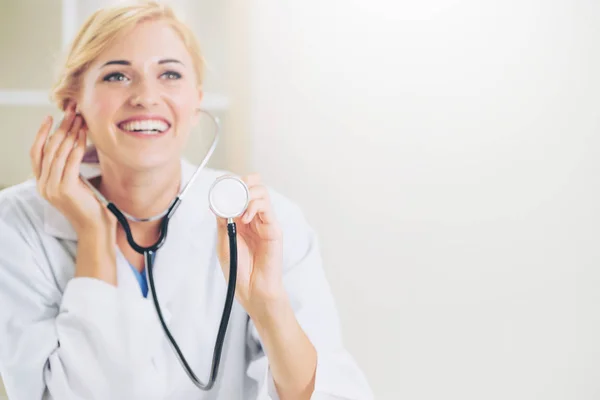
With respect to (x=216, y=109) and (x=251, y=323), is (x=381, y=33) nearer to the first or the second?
(x=216, y=109)

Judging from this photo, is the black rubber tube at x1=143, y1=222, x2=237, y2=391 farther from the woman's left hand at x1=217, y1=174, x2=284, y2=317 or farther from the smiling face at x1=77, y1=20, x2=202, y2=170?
the smiling face at x1=77, y1=20, x2=202, y2=170

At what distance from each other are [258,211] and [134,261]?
201 mm

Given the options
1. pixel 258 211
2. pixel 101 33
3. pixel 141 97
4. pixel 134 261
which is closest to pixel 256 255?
pixel 258 211

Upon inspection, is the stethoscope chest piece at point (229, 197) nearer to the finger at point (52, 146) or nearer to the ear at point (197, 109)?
the ear at point (197, 109)

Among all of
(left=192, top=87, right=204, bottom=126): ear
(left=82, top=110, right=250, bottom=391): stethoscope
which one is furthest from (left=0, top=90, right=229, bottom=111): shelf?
(left=82, top=110, right=250, bottom=391): stethoscope

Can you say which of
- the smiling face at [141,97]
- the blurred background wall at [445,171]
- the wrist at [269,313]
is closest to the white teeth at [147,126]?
the smiling face at [141,97]

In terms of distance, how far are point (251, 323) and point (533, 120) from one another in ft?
1.82

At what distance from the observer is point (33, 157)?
0.90 m

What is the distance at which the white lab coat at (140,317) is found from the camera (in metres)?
0.87

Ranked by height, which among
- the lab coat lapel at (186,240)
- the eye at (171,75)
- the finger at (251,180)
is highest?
the eye at (171,75)

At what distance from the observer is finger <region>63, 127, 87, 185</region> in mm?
889

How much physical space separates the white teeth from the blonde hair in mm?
92

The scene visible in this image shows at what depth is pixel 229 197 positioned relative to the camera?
868 mm

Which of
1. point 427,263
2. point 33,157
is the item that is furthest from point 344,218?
point 33,157
